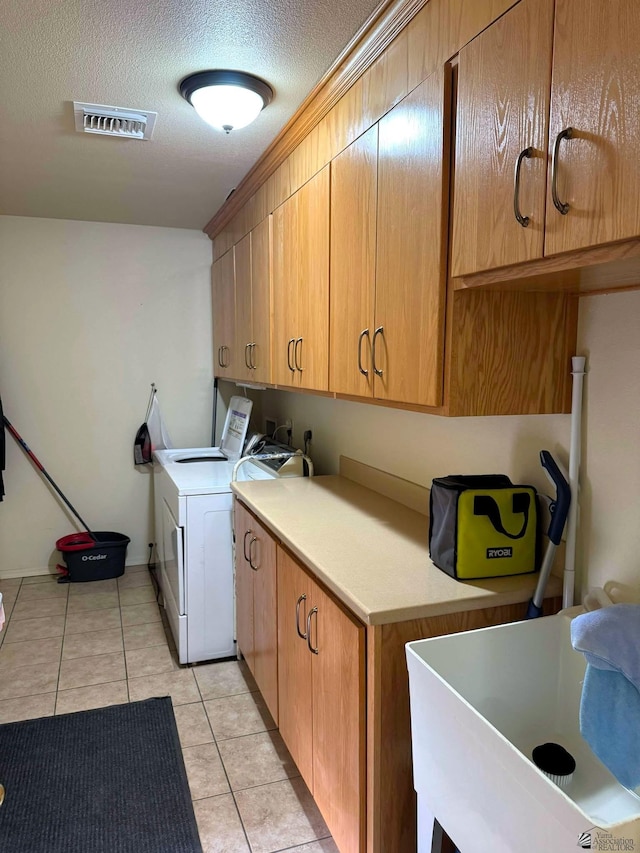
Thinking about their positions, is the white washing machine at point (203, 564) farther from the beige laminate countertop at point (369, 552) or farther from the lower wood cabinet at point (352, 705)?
the lower wood cabinet at point (352, 705)

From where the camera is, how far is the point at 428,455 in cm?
217

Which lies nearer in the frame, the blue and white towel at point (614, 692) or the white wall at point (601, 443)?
the blue and white towel at point (614, 692)

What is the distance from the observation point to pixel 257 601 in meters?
2.39

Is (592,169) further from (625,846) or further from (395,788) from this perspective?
(395,788)

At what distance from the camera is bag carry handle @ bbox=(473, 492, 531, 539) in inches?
59.1

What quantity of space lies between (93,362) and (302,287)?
87.5 inches

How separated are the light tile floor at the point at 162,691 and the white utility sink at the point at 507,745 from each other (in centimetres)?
79

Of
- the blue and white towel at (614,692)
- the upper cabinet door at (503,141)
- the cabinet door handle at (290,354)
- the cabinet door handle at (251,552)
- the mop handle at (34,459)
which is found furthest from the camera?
the mop handle at (34,459)

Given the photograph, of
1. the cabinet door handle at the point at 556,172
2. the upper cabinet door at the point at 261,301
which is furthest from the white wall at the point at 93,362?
the cabinet door handle at the point at 556,172

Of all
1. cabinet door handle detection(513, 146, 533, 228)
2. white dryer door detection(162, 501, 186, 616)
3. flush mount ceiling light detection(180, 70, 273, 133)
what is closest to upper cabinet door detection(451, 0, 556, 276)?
cabinet door handle detection(513, 146, 533, 228)

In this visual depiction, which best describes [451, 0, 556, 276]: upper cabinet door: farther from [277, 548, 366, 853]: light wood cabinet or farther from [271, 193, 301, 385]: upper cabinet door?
[271, 193, 301, 385]: upper cabinet door

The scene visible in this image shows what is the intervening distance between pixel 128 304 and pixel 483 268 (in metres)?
3.28

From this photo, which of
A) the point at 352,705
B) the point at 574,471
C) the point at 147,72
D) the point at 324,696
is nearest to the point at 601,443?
the point at 574,471

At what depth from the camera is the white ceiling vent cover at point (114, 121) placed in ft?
7.09
